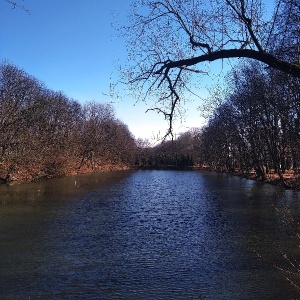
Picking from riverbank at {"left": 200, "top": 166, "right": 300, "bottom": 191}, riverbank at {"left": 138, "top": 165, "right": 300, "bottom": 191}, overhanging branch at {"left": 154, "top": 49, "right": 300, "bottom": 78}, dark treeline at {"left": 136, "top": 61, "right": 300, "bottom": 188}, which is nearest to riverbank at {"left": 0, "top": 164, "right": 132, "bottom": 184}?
dark treeline at {"left": 136, "top": 61, "right": 300, "bottom": 188}

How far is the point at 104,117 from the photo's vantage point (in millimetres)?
68688

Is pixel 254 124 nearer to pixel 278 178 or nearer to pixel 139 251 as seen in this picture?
pixel 278 178

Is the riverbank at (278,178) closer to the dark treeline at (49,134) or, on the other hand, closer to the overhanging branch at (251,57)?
the overhanging branch at (251,57)

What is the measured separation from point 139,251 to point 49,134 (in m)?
35.1

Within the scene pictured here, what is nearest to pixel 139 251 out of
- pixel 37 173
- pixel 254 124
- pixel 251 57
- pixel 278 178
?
pixel 251 57

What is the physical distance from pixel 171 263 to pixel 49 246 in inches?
149

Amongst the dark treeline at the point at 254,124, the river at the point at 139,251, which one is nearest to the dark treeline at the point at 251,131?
the dark treeline at the point at 254,124

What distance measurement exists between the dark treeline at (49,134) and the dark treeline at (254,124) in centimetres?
1614

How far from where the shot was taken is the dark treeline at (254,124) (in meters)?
13.5

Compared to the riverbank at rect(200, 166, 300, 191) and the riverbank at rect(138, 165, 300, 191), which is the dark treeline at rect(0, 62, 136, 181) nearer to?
the riverbank at rect(138, 165, 300, 191)

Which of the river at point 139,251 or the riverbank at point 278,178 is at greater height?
the riverbank at point 278,178

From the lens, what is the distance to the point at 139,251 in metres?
10.7

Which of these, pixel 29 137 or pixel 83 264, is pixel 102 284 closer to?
pixel 83 264

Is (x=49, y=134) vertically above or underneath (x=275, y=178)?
above
